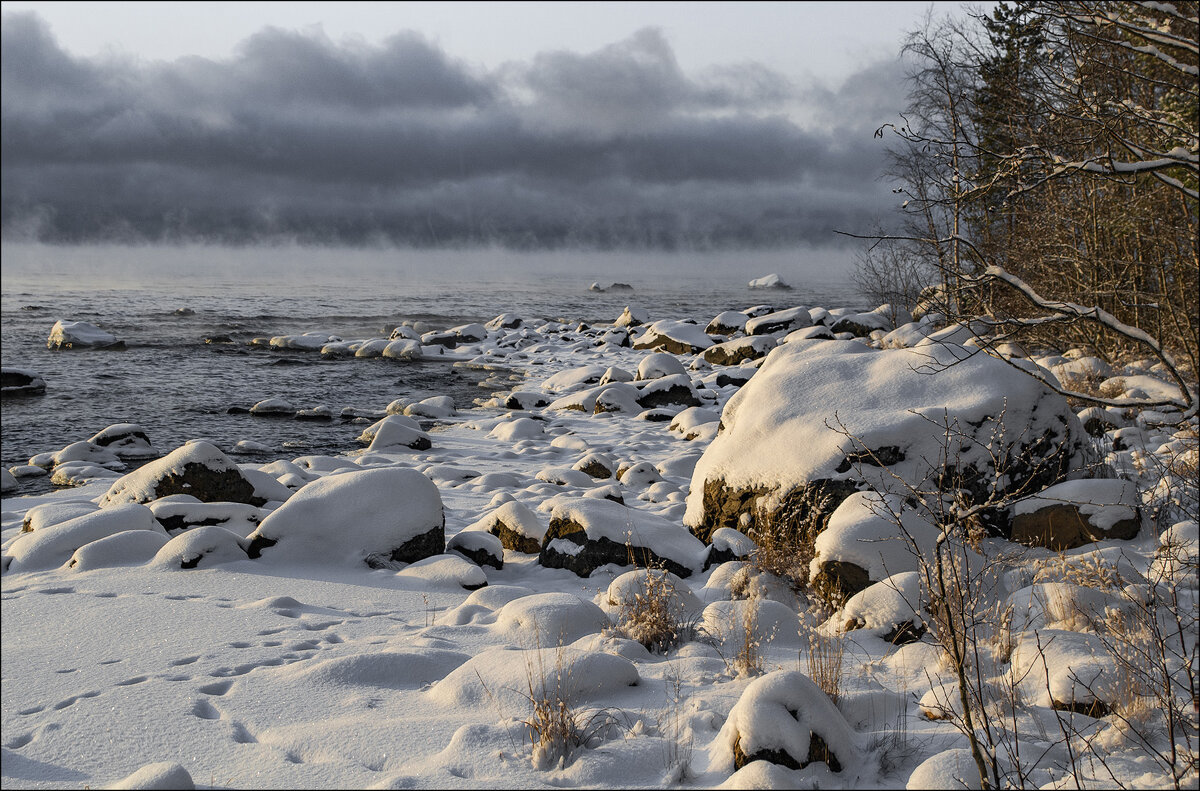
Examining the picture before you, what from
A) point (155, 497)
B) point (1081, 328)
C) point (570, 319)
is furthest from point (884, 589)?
point (570, 319)

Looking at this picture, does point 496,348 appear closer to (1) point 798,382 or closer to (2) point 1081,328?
(2) point 1081,328

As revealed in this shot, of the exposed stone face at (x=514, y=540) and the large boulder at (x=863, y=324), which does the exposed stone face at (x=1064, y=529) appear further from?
the large boulder at (x=863, y=324)

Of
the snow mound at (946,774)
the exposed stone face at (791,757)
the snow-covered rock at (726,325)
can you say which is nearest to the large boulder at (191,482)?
the exposed stone face at (791,757)

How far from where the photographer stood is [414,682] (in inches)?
152

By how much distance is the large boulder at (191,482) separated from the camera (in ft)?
24.9

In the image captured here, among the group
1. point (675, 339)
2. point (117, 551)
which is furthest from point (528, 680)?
point (675, 339)

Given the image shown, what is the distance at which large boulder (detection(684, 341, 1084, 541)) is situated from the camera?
593 centimetres

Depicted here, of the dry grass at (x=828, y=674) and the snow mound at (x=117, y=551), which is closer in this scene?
the dry grass at (x=828, y=674)

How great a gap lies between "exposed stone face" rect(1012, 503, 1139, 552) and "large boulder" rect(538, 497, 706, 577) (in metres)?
2.44

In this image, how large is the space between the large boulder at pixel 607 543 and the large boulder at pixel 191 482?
352 centimetres

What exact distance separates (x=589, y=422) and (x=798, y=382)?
6018 mm

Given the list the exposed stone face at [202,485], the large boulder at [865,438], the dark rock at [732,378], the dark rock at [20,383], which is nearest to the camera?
the large boulder at [865,438]

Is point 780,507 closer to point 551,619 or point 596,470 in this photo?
point 551,619

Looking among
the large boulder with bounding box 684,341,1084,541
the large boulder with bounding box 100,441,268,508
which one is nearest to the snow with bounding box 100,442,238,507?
the large boulder with bounding box 100,441,268,508
